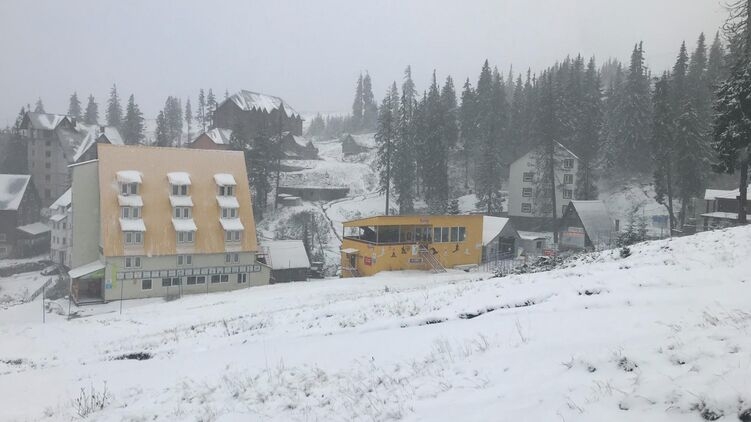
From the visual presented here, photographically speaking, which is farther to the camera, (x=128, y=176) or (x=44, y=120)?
(x=44, y=120)

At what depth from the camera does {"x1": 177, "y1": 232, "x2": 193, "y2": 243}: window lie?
4023cm

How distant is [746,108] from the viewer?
26156mm

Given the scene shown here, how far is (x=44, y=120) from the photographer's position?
74562 millimetres

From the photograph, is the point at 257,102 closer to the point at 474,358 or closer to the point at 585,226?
the point at 585,226

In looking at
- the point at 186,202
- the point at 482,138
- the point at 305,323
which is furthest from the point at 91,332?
the point at 482,138

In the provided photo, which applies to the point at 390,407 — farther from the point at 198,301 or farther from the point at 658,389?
the point at 198,301

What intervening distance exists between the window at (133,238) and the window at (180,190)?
4348mm

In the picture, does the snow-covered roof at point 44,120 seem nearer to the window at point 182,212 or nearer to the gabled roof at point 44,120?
the gabled roof at point 44,120

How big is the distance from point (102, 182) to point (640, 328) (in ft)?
133

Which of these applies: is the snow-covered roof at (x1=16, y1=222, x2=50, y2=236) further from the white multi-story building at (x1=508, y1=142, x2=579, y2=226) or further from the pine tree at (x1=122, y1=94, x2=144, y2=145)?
the white multi-story building at (x1=508, y1=142, x2=579, y2=226)

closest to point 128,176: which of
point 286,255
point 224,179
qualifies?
point 224,179

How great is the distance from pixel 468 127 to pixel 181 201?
167 ft

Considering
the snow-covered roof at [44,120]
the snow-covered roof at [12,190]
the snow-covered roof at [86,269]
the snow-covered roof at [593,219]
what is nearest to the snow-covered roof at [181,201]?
the snow-covered roof at [86,269]

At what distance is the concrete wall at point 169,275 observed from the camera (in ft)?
124
